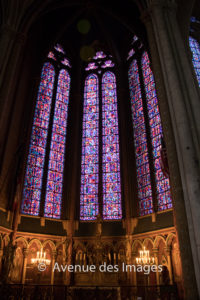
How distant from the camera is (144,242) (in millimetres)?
11000

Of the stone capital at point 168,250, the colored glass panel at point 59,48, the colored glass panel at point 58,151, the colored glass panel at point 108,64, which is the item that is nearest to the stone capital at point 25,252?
the colored glass panel at point 58,151

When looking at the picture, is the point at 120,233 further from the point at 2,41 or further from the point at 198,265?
the point at 2,41

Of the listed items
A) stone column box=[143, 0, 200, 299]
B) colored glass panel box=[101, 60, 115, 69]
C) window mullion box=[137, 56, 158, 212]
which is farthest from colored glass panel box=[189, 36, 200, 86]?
stone column box=[143, 0, 200, 299]

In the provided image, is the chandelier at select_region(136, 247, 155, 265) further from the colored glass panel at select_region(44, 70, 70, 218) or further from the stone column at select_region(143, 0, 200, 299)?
the colored glass panel at select_region(44, 70, 70, 218)

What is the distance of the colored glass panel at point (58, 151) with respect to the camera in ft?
41.7

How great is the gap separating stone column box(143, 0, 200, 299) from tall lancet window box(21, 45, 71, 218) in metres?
7.47

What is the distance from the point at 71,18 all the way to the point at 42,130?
7818mm

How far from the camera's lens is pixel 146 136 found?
43.6 feet

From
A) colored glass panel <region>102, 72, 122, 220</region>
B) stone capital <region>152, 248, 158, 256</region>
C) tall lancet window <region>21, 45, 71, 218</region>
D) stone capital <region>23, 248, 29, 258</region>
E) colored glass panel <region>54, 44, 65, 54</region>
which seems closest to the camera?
stone capital <region>152, 248, 158, 256</region>

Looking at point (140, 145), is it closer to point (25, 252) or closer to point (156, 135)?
point (156, 135)

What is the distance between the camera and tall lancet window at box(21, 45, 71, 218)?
12438 millimetres

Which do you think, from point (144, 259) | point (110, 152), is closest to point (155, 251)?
point (144, 259)

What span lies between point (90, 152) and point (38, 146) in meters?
2.82

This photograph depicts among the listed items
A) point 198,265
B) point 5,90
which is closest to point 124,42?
point 5,90
